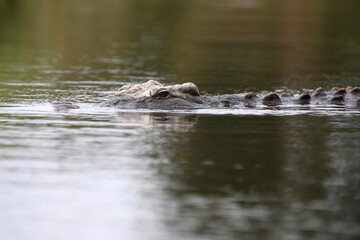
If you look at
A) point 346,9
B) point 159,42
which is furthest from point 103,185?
point 346,9

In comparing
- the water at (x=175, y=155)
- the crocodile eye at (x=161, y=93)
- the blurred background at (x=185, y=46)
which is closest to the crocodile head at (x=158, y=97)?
the crocodile eye at (x=161, y=93)

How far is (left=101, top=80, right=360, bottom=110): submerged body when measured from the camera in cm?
1742

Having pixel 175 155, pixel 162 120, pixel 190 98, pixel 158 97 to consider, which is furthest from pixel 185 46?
pixel 175 155

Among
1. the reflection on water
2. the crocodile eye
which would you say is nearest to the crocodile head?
the crocodile eye

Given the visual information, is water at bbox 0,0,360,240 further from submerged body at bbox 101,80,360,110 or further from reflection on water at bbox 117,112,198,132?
submerged body at bbox 101,80,360,110

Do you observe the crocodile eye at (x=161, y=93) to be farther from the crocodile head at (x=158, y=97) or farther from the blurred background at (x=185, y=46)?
the blurred background at (x=185, y=46)

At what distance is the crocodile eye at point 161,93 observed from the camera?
17406 millimetres

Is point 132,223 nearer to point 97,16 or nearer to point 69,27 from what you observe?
point 69,27

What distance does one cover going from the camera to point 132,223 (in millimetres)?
9320

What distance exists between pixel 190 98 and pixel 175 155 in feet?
16.6

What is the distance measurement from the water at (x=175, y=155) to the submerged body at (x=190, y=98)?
1.47 ft

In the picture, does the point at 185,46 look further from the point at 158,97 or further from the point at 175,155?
the point at 175,155

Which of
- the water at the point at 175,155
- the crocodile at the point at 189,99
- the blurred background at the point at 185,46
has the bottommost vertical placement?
the water at the point at 175,155

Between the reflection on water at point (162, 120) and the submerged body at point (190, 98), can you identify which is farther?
Result: the submerged body at point (190, 98)
